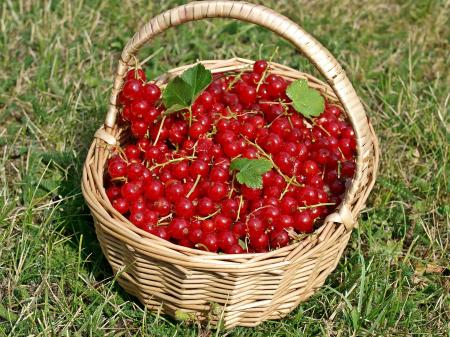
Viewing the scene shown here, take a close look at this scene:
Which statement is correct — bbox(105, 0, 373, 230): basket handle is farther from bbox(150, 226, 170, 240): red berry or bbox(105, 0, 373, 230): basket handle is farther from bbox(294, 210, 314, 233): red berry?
→ bbox(150, 226, 170, 240): red berry

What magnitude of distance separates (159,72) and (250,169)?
3.59 feet

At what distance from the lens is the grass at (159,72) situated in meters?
1.95

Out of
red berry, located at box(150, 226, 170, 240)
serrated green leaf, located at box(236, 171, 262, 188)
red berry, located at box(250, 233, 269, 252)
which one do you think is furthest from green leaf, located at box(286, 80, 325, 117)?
red berry, located at box(150, 226, 170, 240)

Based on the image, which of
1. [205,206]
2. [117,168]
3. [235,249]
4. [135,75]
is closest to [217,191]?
Result: [205,206]

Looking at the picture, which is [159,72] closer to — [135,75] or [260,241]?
[135,75]

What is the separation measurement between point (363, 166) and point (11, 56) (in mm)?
1619

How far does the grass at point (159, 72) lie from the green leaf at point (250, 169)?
0.42 meters

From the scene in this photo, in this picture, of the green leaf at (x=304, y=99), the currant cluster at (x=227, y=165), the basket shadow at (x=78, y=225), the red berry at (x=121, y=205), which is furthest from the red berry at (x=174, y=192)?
the green leaf at (x=304, y=99)

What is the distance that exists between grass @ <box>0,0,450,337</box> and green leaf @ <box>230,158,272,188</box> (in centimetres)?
42

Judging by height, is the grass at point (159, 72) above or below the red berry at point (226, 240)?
below

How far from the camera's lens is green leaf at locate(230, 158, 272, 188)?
1.75 meters

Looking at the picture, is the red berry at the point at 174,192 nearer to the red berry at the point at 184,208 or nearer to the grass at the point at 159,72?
the red berry at the point at 184,208

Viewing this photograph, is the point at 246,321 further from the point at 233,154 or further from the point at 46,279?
the point at 46,279

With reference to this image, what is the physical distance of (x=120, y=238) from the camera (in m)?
1.68
